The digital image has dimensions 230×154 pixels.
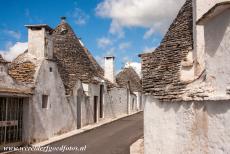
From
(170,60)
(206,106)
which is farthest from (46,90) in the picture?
(206,106)

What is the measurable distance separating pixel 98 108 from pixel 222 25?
21506 mm

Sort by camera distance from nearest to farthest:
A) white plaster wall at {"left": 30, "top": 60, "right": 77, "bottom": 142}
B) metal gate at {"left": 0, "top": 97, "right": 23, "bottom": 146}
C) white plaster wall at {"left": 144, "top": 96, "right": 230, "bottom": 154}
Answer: white plaster wall at {"left": 144, "top": 96, "right": 230, "bottom": 154}
metal gate at {"left": 0, "top": 97, "right": 23, "bottom": 146}
white plaster wall at {"left": 30, "top": 60, "right": 77, "bottom": 142}

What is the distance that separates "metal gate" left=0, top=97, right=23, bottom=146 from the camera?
1355 cm

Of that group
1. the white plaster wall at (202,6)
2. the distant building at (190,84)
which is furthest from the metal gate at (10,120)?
the white plaster wall at (202,6)

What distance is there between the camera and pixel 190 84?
8219 mm

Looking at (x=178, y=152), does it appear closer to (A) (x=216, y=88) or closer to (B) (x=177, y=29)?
(A) (x=216, y=88)

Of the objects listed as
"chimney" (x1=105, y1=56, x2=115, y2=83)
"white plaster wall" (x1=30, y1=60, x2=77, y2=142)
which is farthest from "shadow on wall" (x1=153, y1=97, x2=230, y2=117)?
"chimney" (x1=105, y1=56, x2=115, y2=83)

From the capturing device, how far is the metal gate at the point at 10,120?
13.6 m

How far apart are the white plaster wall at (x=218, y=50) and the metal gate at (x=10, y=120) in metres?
9.08

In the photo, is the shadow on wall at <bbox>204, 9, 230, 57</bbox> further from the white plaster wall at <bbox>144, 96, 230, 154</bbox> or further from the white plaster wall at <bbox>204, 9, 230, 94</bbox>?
the white plaster wall at <bbox>144, 96, 230, 154</bbox>

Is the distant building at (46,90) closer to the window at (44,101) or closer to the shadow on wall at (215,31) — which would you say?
the window at (44,101)

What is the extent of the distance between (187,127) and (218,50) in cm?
205

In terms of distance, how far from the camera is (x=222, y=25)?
6.46m

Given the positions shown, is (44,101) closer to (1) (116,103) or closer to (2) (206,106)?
(2) (206,106)
